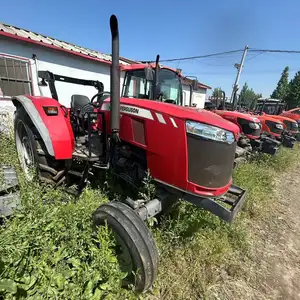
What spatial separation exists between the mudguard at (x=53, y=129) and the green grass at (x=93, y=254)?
516 millimetres

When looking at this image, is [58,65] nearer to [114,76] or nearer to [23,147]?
[23,147]

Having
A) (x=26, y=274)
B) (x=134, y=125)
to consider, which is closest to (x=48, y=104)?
(x=134, y=125)

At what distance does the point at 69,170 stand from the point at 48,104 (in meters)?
0.97

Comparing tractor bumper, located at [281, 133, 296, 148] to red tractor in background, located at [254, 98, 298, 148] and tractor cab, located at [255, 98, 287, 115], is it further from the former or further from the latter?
tractor cab, located at [255, 98, 287, 115]

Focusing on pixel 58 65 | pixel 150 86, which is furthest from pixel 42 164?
pixel 58 65

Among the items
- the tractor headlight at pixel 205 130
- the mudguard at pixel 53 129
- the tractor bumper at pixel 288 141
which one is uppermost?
the tractor headlight at pixel 205 130

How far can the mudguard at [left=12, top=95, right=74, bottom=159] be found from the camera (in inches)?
111

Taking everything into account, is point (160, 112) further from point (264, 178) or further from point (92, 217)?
point (264, 178)

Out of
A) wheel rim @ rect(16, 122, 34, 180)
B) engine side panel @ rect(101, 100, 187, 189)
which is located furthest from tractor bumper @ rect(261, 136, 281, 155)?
wheel rim @ rect(16, 122, 34, 180)

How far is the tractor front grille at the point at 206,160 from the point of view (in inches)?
77.9

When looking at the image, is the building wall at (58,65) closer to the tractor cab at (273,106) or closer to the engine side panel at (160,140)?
the engine side panel at (160,140)

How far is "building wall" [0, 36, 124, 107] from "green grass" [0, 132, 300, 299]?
15.1ft

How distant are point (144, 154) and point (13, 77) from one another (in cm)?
598

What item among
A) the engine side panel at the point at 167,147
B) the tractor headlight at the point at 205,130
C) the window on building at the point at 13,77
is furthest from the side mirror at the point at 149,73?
the window on building at the point at 13,77
